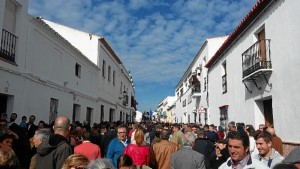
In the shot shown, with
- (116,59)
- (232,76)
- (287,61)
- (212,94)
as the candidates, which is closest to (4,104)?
(287,61)

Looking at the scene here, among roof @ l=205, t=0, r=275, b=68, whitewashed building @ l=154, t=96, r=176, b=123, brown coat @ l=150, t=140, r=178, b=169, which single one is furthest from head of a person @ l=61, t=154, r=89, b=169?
whitewashed building @ l=154, t=96, r=176, b=123

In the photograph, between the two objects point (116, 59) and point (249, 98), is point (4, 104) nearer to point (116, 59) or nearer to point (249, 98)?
point (249, 98)

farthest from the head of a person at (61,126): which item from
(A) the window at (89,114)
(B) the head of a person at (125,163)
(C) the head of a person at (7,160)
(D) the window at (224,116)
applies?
(A) the window at (89,114)

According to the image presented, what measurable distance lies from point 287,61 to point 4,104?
8936 millimetres

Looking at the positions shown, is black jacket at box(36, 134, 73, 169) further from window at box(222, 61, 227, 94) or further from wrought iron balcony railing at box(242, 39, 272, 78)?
window at box(222, 61, 227, 94)

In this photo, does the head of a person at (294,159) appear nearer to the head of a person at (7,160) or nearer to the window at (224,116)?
the head of a person at (7,160)

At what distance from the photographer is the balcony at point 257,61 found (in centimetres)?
1008

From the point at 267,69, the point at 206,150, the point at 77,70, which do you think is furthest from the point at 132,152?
the point at 77,70

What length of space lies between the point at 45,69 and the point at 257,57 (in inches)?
330

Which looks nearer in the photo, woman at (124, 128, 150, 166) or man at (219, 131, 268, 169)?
man at (219, 131, 268, 169)

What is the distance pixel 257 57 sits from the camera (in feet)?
34.9

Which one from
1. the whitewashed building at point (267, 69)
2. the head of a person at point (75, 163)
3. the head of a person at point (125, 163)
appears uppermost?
the whitewashed building at point (267, 69)

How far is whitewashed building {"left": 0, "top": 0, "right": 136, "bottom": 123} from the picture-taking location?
9.63m

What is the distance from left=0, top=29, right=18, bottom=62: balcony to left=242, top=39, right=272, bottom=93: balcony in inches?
321
